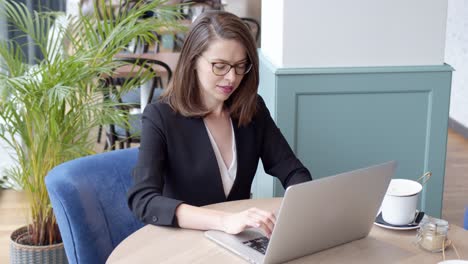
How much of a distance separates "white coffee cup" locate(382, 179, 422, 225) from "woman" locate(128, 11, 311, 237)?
372mm

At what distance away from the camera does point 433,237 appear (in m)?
1.65

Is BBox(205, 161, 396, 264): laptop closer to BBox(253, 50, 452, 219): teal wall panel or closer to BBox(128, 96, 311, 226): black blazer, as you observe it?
BBox(128, 96, 311, 226): black blazer

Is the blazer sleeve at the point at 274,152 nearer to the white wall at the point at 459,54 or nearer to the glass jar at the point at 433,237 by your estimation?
the glass jar at the point at 433,237

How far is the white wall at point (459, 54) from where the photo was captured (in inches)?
227

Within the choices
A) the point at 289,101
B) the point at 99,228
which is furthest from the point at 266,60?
the point at 99,228

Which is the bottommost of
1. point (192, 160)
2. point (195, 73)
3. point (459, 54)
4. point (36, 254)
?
point (36, 254)

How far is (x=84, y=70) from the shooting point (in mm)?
2713

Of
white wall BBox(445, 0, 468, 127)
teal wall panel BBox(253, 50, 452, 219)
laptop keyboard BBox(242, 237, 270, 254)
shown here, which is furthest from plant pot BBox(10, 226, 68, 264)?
white wall BBox(445, 0, 468, 127)

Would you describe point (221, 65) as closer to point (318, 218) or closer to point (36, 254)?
point (318, 218)

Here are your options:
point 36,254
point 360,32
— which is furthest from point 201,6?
point 36,254

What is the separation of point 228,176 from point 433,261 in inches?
28.1

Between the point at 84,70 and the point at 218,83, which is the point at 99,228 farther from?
the point at 84,70

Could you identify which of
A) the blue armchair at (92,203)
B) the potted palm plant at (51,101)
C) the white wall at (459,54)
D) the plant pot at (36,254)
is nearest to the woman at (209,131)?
the blue armchair at (92,203)

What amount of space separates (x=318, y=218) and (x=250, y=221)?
0.19 m
